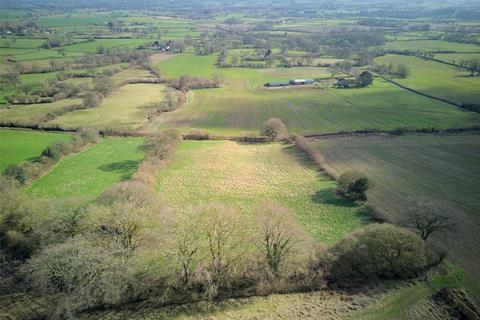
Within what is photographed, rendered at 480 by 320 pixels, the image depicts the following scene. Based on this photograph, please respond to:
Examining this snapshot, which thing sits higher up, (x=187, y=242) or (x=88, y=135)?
(x=187, y=242)

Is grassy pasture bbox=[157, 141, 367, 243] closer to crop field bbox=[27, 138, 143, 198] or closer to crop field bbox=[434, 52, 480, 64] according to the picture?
crop field bbox=[27, 138, 143, 198]

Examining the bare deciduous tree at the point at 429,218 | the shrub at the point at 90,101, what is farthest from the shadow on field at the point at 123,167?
the bare deciduous tree at the point at 429,218

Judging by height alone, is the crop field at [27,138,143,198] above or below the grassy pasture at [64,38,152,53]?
below

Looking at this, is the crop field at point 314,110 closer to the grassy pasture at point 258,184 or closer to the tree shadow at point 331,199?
the grassy pasture at point 258,184

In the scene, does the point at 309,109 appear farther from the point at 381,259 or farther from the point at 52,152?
the point at 381,259

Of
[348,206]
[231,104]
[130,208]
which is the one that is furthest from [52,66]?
[348,206]

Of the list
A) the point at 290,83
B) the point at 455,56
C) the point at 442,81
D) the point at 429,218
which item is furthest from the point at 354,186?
the point at 455,56

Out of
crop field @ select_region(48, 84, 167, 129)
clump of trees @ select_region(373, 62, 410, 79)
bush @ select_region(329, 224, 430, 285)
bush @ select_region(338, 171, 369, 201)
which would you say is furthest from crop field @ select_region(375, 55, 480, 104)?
crop field @ select_region(48, 84, 167, 129)
